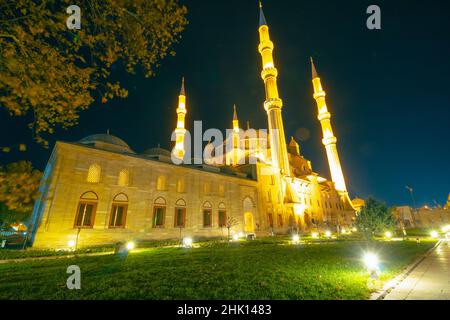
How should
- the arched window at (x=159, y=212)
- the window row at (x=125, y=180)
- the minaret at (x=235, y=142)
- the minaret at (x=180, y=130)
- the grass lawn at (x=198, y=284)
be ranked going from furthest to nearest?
the minaret at (x=235, y=142) → the minaret at (x=180, y=130) → the arched window at (x=159, y=212) → the window row at (x=125, y=180) → the grass lawn at (x=198, y=284)

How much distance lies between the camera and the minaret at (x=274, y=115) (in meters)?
36.4

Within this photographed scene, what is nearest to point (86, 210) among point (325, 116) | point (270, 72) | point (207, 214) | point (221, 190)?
point (207, 214)

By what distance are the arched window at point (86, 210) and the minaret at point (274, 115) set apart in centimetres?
2653

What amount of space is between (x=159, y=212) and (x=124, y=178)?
4.73m

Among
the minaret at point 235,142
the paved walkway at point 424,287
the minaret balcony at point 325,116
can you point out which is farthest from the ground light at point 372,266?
the minaret balcony at point 325,116

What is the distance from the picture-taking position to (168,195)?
2227 centimetres

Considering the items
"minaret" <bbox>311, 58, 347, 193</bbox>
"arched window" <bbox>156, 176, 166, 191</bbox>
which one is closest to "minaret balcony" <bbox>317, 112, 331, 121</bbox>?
"minaret" <bbox>311, 58, 347, 193</bbox>

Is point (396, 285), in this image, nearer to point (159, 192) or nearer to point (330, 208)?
point (159, 192)

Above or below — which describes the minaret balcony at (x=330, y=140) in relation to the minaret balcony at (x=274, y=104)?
below

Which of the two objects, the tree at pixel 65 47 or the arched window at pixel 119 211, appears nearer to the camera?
the tree at pixel 65 47

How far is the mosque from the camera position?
16.3m

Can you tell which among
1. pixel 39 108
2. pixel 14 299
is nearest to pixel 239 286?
pixel 14 299

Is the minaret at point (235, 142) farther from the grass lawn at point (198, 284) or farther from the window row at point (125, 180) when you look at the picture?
the grass lawn at point (198, 284)

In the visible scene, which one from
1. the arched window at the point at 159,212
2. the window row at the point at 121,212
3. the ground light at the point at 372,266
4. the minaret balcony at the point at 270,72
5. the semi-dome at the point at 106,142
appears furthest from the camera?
the minaret balcony at the point at 270,72
